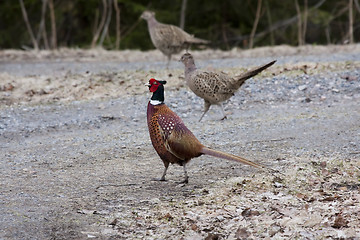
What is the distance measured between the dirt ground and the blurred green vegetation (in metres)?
7.60

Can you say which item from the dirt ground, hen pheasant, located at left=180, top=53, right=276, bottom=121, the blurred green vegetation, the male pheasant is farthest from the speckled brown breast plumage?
the blurred green vegetation

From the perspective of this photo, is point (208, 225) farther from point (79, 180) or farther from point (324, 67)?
point (324, 67)

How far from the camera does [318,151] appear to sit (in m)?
6.34

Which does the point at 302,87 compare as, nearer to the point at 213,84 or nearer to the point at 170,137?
the point at 213,84

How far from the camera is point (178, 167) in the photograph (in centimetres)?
625

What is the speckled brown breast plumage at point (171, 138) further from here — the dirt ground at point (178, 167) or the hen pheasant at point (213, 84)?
the hen pheasant at point (213, 84)

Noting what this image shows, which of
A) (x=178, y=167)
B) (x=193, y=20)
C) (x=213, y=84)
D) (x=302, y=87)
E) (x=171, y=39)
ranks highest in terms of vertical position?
(x=193, y=20)

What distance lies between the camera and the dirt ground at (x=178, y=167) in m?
4.46

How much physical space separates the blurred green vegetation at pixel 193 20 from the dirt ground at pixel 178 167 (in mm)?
7596

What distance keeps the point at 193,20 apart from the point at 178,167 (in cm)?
1618

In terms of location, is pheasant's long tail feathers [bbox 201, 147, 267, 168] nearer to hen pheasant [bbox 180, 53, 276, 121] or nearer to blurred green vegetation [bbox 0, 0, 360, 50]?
hen pheasant [bbox 180, 53, 276, 121]

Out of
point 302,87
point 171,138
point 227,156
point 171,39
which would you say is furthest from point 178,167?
point 171,39

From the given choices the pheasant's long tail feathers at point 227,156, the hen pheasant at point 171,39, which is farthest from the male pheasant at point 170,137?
the hen pheasant at point 171,39

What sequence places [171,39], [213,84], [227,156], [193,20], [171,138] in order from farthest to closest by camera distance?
[193,20] < [171,39] < [213,84] < [171,138] < [227,156]
